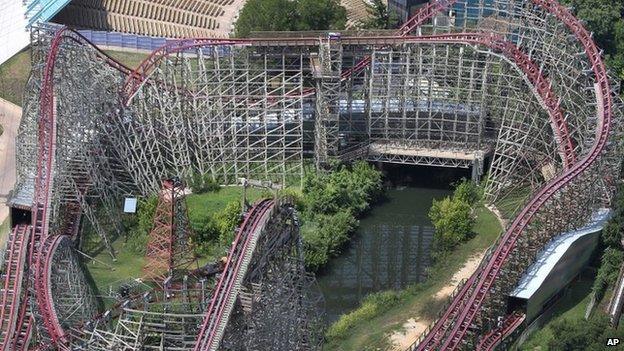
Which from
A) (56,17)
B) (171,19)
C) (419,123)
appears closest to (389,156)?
(419,123)

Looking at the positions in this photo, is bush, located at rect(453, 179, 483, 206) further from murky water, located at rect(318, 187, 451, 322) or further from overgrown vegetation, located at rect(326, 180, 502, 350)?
murky water, located at rect(318, 187, 451, 322)

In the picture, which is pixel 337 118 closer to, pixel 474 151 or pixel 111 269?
pixel 474 151

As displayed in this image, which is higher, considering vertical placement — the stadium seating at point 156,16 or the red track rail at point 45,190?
the stadium seating at point 156,16

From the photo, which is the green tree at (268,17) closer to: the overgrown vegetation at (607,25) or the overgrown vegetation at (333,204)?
the overgrown vegetation at (333,204)

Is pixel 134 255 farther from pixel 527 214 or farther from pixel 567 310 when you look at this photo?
pixel 567 310

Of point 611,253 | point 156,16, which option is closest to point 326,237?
point 611,253

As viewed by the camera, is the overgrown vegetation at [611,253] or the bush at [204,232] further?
the bush at [204,232]

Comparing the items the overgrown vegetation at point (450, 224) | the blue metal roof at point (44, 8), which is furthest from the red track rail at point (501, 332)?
the blue metal roof at point (44, 8)
